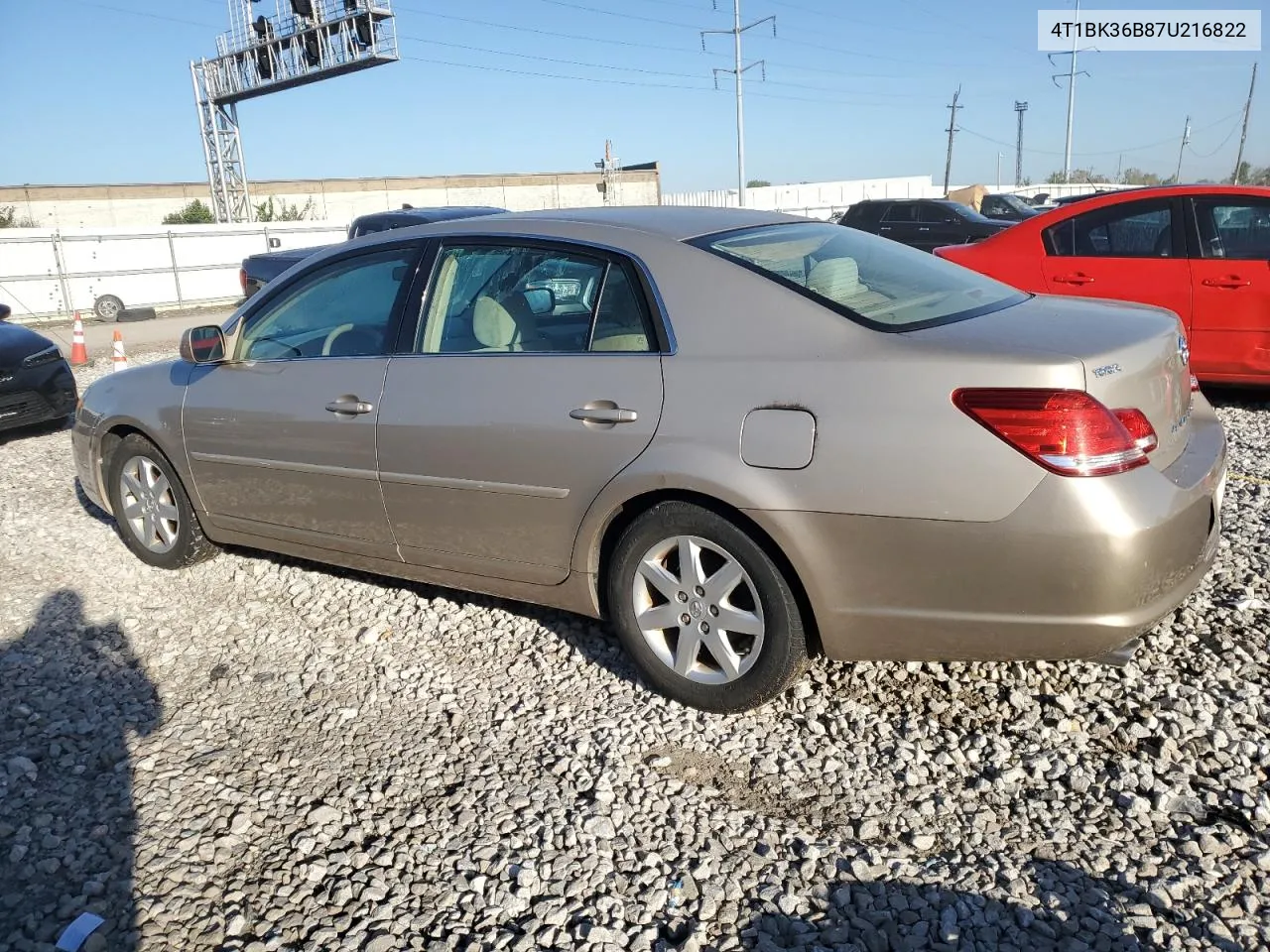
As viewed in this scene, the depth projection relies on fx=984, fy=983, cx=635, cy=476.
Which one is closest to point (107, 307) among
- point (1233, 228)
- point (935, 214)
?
point (935, 214)

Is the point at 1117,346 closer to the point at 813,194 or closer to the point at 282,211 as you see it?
the point at 282,211

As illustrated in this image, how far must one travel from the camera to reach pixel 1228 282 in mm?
6438

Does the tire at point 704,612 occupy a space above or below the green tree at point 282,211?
below

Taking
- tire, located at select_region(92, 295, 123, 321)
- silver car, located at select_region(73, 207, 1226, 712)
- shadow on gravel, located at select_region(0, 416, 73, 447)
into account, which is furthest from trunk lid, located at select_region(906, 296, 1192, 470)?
tire, located at select_region(92, 295, 123, 321)

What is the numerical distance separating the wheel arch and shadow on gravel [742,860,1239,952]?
857mm

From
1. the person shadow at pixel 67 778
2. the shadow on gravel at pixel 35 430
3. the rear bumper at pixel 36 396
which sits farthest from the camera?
the shadow on gravel at pixel 35 430

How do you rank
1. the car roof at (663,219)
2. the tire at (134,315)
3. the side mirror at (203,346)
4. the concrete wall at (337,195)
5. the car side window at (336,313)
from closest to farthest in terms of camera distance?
the car roof at (663,219) < the car side window at (336,313) < the side mirror at (203,346) < the tire at (134,315) < the concrete wall at (337,195)

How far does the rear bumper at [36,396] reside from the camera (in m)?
7.79

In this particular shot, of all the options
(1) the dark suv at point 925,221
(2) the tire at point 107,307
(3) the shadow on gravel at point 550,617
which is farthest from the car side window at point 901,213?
(3) the shadow on gravel at point 550,617

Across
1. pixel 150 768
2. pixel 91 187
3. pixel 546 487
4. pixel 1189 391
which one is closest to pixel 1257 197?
pixel 1189 391

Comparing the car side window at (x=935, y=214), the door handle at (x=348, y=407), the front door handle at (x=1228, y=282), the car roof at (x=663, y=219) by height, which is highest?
the car roof at (x=663, y=219)

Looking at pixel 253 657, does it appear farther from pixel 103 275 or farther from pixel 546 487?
pixel 103 275

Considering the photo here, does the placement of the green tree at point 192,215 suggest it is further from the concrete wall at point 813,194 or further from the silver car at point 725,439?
the silver car at point 725,439

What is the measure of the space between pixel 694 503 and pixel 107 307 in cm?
2178
